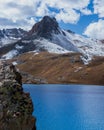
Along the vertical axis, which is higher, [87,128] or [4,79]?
[4,79]

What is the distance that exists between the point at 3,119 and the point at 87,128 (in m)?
23.6

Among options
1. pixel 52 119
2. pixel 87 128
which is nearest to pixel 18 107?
pixel 87 128

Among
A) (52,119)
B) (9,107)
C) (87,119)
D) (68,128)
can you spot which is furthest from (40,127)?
(9,107)

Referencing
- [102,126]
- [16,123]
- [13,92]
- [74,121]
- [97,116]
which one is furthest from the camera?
[97,116]

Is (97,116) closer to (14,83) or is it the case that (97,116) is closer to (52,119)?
(52,119)

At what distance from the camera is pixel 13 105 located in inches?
1262

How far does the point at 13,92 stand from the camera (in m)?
33.3

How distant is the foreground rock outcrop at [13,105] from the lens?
99.8 feet

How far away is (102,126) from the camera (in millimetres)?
53969

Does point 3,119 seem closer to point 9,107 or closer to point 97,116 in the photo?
point 9,107

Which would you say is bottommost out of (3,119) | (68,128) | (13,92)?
(68,128)

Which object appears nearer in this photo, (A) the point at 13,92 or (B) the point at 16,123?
(B) the point at 16,123

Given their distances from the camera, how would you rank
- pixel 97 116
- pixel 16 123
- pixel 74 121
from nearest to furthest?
pixel 16 123
pixel 74 121
pixel 97 116

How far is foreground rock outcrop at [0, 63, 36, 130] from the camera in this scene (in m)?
30.4
